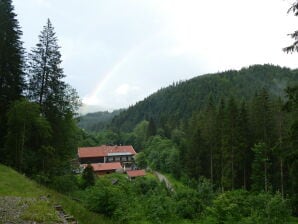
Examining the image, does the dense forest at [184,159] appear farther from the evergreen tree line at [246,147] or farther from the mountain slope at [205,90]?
the mountain slope at [205,90]

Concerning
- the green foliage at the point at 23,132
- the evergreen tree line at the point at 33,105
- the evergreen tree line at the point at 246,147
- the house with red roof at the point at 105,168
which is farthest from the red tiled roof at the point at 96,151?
the green foliage at the point at 23,132

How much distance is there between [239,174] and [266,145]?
626 centimetres

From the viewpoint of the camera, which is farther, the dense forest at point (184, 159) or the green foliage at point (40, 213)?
the dense forest at point (184, 159)

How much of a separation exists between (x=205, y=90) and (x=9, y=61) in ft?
436

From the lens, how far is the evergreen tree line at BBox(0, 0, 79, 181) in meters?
21.9

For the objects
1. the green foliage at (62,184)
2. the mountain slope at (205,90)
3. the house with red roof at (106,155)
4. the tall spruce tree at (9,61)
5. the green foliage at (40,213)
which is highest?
the mountain slope at (205,90)

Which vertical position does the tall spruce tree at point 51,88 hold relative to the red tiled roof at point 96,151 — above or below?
above

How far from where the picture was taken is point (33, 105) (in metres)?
21.3

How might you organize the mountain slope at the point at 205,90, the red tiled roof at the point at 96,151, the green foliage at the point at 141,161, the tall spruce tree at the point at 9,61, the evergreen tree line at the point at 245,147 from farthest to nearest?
the mountain slope at the point at 205,90 < the red tiled roof at the point at 96,151 < the green foliage at the point at 141,161 < the evergreen tree line at the point at 245,147 < the tall spruce tree at the point at 9,61

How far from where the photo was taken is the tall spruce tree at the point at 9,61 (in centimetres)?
2427

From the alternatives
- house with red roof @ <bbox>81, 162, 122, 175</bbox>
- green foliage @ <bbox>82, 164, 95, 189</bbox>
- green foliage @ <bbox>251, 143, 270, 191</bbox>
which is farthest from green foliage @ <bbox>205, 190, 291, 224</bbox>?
house with red roof @ <bbox>81, 162, 122, 175</bbox>

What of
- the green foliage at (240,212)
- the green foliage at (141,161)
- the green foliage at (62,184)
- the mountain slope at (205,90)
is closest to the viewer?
the green foliage at (240,212)

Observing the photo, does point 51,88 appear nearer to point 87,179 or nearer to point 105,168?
point 87,179

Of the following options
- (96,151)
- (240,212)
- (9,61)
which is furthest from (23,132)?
(96,151)
